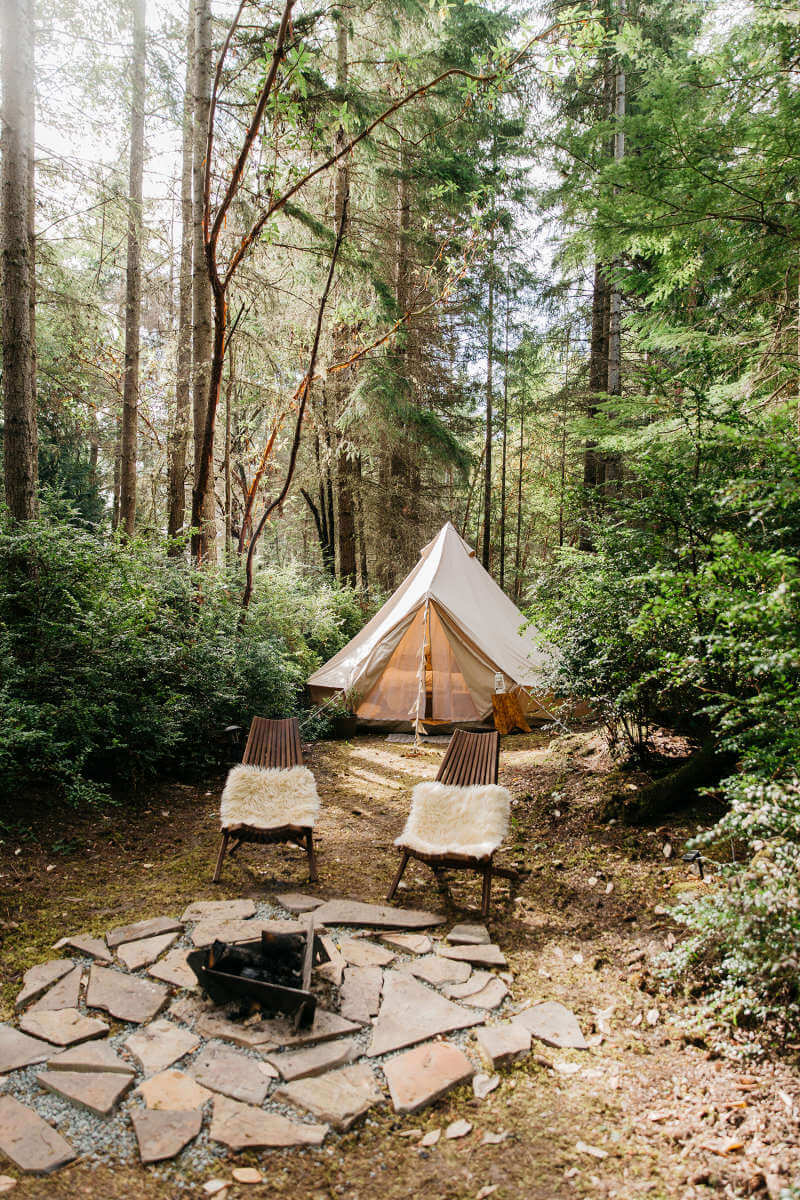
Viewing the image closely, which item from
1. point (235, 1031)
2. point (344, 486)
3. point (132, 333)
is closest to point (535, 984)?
point (235, 1031)

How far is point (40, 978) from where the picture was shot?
2.51 metres

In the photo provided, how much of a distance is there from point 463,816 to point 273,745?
52.1 inches

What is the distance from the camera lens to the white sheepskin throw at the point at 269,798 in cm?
350

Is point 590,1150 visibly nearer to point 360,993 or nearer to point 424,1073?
point 424,1073

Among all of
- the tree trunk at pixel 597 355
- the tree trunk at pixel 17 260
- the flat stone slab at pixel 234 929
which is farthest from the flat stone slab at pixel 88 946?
the tree trunk at pixel 597 355

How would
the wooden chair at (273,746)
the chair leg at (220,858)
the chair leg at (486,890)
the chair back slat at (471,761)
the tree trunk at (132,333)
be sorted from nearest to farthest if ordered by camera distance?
the chair leg at (486,890) < the chair leg at (220,858) < the chair back slat at (471,761) < the wooden chair at (273,746) < the tree trunk at (132,333)

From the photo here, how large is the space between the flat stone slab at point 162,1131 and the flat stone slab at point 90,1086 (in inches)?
3.7

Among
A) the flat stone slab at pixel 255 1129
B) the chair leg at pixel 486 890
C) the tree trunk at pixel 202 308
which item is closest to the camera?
the flat stone slab at pixel 255 1129

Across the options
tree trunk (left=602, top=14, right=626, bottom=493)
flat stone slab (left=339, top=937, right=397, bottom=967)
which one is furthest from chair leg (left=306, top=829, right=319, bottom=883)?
tree trunk (left=602, top=14, right=626, bottom=493)

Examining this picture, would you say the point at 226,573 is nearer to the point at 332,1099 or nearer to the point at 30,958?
the point at 30,958

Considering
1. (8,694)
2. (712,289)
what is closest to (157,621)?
(8,694)

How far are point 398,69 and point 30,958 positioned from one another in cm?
453

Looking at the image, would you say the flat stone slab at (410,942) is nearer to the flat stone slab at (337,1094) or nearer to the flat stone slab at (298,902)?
the flat stone slab at (298,902)

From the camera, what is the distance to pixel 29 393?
460 cm
